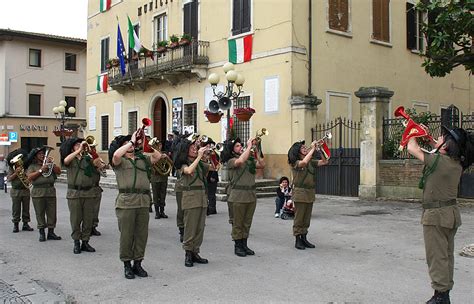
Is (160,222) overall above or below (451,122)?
below

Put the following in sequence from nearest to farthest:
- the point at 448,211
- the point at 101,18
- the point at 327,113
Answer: the point at 448,211 < the point at 327,113 < the point at 101,18

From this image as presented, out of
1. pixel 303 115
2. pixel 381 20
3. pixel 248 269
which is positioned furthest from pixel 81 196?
pixel 381 20

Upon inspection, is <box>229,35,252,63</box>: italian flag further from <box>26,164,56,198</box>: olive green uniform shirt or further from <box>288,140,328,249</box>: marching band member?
<box>288,140,328,249</box>: marching band member

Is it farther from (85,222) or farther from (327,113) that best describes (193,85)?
(85,222)

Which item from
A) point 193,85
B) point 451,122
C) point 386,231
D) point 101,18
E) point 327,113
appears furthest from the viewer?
point 101,18

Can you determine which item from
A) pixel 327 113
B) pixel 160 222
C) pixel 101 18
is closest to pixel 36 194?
pixel 160 222

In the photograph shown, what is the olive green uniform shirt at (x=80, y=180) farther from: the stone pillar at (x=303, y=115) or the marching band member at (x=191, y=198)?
the stone pillar at (x=303, y=115)

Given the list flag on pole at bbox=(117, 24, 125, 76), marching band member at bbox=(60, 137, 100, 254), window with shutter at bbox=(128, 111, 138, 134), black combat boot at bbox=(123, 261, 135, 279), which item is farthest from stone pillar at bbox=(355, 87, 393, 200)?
window with shutter at bbox=(128, 111, 138, 134)

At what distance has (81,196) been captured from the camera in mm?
8711

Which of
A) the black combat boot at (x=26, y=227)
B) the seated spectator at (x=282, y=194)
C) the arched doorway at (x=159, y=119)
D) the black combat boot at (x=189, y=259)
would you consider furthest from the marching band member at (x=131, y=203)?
the arched doorway at (x=159, y=119)

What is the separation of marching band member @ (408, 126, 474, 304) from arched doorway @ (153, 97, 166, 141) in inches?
838

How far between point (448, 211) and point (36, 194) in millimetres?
7364

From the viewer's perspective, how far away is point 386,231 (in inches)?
416

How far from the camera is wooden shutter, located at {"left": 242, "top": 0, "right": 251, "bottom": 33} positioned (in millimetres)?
20078
